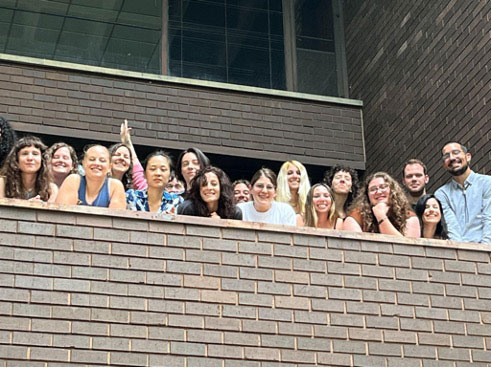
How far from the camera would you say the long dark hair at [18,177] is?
9.98 metres

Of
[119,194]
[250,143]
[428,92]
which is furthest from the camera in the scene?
[250,143]

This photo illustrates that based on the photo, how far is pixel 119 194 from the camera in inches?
399

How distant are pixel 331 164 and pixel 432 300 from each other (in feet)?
19.1

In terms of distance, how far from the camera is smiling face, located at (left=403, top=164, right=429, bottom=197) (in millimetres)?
11414

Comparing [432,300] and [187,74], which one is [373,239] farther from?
[187,74]

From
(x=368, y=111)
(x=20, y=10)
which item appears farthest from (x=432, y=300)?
(x=20, y=10)

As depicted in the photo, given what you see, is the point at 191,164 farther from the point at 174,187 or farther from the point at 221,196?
the point at 221,196

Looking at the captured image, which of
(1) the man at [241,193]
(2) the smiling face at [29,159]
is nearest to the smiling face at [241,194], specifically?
(1) the man at [241,193]

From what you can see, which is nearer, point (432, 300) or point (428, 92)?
point (432, 300)

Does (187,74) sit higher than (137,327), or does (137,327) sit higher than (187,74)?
(187,74)

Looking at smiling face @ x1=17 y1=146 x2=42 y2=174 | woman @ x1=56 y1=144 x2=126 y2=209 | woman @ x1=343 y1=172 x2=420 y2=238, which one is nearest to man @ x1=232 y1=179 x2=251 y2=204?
woman @ x1=343 y1=172 x2=420 y2=238

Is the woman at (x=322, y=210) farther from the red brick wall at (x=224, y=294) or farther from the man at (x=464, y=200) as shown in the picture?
the man at (x=464, y=200)

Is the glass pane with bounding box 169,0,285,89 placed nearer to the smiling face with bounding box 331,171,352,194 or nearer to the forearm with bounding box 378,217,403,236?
the smiling face with bounding box 331,171,352,194

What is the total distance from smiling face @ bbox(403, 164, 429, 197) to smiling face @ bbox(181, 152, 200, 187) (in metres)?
1.89
